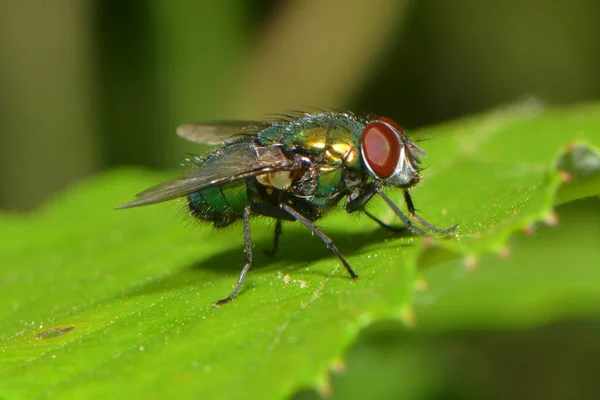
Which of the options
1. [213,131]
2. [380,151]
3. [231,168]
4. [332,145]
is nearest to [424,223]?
[380,151]

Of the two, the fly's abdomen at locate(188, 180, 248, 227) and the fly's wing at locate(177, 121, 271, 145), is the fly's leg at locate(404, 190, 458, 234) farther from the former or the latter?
the fly's wing at locate(177, 121, 271, 145)

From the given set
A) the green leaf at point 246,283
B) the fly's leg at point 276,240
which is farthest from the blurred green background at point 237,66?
the fly's leg at point 276,240

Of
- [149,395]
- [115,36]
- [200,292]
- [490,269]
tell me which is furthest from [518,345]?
[115,36]

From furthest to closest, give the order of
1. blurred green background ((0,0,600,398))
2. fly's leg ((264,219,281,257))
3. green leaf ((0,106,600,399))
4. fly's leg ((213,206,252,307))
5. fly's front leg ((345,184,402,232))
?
blurred green background ((0,0,600,398))
fly's leg ((264,219,281,257))
fly's front leg ((345,184,402,232))
fly's leg ((213,206,252,307))
green leaf ((0,106,600,399))

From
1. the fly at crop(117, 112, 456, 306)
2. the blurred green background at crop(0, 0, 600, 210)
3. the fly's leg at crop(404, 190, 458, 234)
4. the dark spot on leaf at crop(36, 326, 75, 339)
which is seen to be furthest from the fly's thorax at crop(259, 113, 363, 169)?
the blurred green background at crop(0, 0, 600, 210)

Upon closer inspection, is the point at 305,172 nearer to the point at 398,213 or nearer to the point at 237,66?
the point at 398,213

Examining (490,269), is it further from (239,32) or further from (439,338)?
(239,32)
